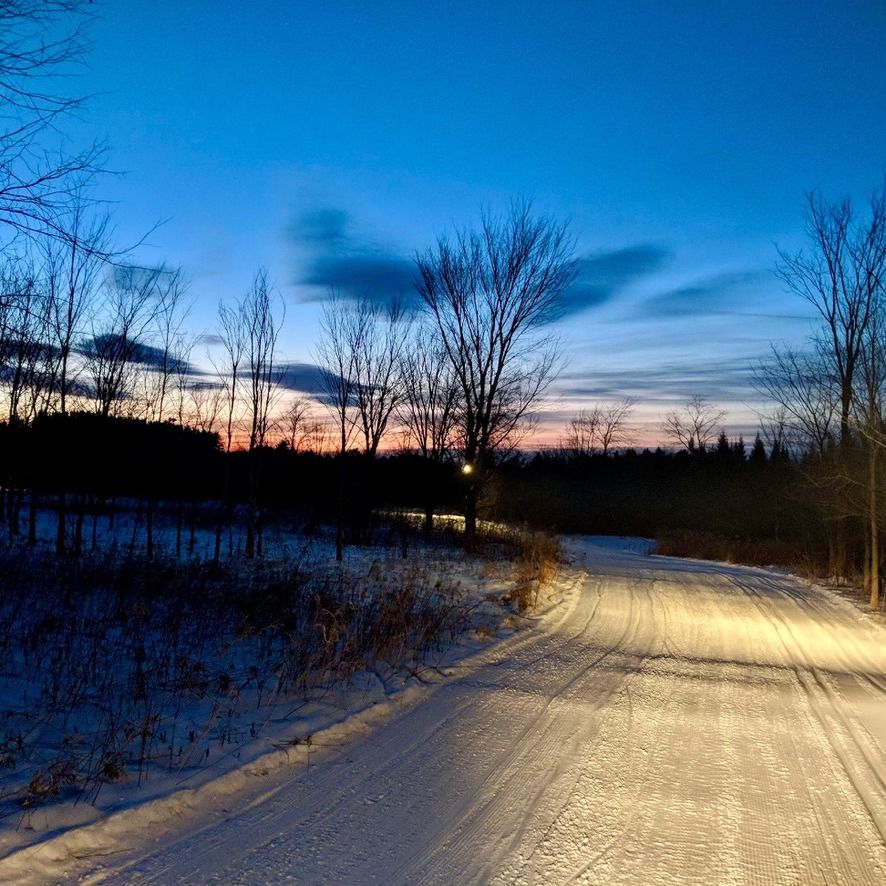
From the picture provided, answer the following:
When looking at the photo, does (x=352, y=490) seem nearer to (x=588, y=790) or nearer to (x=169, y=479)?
(x=169, y=479)

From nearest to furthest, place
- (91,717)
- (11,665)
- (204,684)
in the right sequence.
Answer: (91,717) < (204,684) < (11,665)

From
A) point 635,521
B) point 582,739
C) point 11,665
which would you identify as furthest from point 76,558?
point 635,521

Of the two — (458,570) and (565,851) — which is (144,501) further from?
(565,851)

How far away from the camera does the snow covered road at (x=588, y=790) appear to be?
11.8 ft

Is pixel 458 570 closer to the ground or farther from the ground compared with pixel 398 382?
closer to the ground

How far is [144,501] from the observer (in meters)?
37.0

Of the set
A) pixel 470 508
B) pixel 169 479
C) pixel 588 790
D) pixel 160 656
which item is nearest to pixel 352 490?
pixel 470 508

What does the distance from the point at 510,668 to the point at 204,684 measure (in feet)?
11.3

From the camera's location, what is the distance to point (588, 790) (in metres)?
4.59

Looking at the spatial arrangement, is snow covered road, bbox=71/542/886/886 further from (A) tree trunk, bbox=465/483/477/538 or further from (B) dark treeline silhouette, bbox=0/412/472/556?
(A) tree trunk, bbox=465/483/477/538

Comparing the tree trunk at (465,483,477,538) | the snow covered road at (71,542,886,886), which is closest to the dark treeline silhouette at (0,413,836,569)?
the tree trunk at (465,483,477,538)

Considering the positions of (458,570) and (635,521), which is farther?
(635,521)

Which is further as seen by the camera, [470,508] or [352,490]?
[352,490]

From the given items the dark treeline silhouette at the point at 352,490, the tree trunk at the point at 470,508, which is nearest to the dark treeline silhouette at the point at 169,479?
the dark treeline silhouette at the point at 352,490
